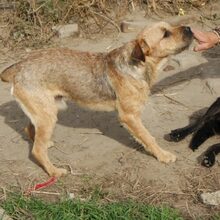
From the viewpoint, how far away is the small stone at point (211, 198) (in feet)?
15.0

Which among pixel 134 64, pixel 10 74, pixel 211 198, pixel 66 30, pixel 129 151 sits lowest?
pixel 66 30

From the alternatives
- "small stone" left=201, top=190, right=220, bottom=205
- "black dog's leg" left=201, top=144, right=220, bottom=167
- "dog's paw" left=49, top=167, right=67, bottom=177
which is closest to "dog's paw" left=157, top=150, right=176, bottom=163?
"black dog's leg" left=201, top=144, right=220, bottom=167

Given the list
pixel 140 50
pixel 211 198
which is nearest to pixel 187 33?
pixel 140 50

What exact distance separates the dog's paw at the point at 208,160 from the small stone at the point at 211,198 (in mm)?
588

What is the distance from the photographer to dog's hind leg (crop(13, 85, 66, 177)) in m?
5.19

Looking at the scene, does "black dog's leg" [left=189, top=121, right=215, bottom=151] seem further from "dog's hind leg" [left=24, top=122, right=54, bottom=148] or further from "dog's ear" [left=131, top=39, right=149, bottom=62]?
"dog's hind leg" [left=24, top=122, right=54, bottom=148]

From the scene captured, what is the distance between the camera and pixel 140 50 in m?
5.10

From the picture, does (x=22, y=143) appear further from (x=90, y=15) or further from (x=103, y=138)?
(x=90, y=15)

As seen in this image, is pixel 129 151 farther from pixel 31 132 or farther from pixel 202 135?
pixel 31 132

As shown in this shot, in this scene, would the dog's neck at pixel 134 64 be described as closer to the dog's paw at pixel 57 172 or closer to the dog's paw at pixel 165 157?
the dog's paw at pixel 165 157

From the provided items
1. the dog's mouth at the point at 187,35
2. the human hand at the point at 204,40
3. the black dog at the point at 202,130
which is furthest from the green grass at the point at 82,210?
the human hand at the point at 204,40

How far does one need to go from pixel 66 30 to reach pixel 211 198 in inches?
209

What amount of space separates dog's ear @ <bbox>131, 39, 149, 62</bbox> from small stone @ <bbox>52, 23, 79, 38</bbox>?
407cm

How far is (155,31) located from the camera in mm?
5227
